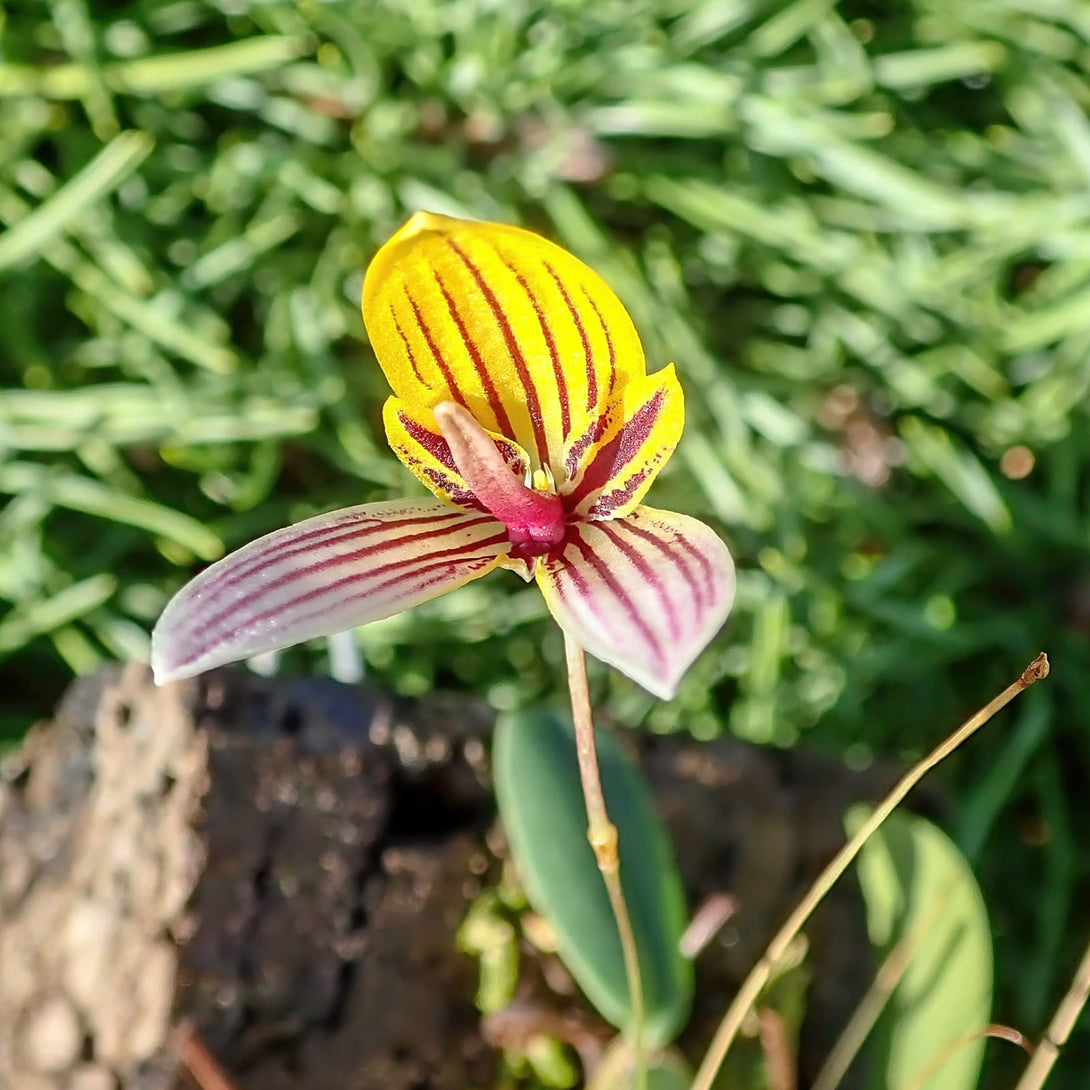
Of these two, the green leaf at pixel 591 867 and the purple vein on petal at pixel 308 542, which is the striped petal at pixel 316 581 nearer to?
the purple vein on petal at pixel 308 542

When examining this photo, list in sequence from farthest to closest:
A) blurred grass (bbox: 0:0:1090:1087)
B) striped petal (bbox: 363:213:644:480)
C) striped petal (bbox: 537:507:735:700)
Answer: blurred grass (bbox: 0:0:1090:1087) < striped petal (bbox: 363:213:644:480) < striped petal (bbox: 537:507:735:700)

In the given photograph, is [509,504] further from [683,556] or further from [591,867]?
[591,867]

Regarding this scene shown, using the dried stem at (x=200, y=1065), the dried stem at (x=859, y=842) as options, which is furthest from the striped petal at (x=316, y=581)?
the dried stem at (x=200, y=1065)

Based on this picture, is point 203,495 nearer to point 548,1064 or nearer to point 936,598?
point 548,1064

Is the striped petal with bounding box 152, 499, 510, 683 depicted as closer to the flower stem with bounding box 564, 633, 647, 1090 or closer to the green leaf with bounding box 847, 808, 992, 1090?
the flower stem with bounding box 564, 633, 647, 1090

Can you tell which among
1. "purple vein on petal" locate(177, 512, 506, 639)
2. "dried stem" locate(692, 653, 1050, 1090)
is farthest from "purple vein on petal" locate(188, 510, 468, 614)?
"dried stem" locate(692, 653, 1050, 1090)

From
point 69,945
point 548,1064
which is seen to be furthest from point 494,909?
point 69,945

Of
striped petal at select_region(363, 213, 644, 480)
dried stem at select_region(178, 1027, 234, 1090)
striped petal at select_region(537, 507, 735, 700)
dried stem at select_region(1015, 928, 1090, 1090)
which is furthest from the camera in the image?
dried stem at select_region(178, 1027, 234, 1090)
